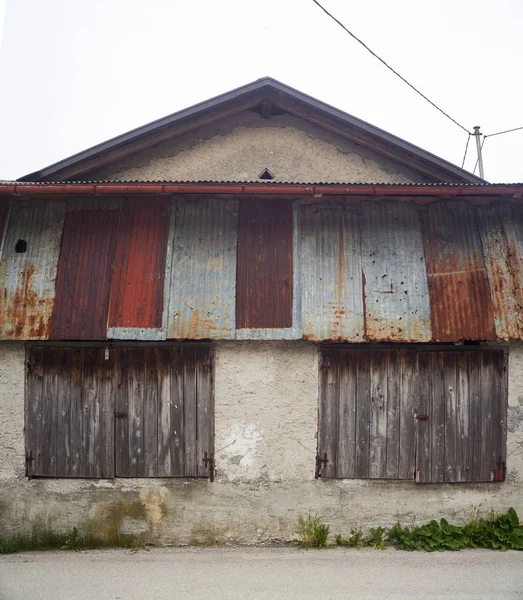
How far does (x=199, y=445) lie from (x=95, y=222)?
A: 126 inches

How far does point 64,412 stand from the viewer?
6.08m

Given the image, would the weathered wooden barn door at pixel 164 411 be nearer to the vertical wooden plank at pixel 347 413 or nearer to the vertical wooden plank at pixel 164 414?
the vertical wooden plank at pixel 164 414

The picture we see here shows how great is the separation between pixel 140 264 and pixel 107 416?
197 centimetres

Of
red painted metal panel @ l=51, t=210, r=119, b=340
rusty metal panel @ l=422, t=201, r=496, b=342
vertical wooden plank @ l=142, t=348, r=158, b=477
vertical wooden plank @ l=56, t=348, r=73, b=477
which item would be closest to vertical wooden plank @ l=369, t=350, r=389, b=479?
rusty metal panel @ l=422, t=201, r=496, b=342

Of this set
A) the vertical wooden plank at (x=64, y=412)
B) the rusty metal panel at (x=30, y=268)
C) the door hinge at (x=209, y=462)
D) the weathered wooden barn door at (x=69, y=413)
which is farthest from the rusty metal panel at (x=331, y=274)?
the rusty metal panel at (x=30, y=268)

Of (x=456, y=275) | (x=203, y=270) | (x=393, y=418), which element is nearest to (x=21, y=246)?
(x=203, y=270)

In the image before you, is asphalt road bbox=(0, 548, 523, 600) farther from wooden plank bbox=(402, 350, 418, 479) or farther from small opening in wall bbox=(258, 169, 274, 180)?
small opening in wall bbox=(258, 169, 274, 180)

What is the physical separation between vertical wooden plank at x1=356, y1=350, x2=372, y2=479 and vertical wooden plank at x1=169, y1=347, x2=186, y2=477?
2.19 m

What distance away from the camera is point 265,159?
769 cm

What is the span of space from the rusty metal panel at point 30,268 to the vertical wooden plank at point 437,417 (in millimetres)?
4872

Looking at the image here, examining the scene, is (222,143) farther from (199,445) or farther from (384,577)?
(384,577)

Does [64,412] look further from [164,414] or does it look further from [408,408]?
[408,408]

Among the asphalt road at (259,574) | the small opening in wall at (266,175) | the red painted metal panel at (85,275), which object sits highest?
the small opening in wall at (266,175)

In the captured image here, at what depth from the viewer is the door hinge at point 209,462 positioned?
5.99 meters
